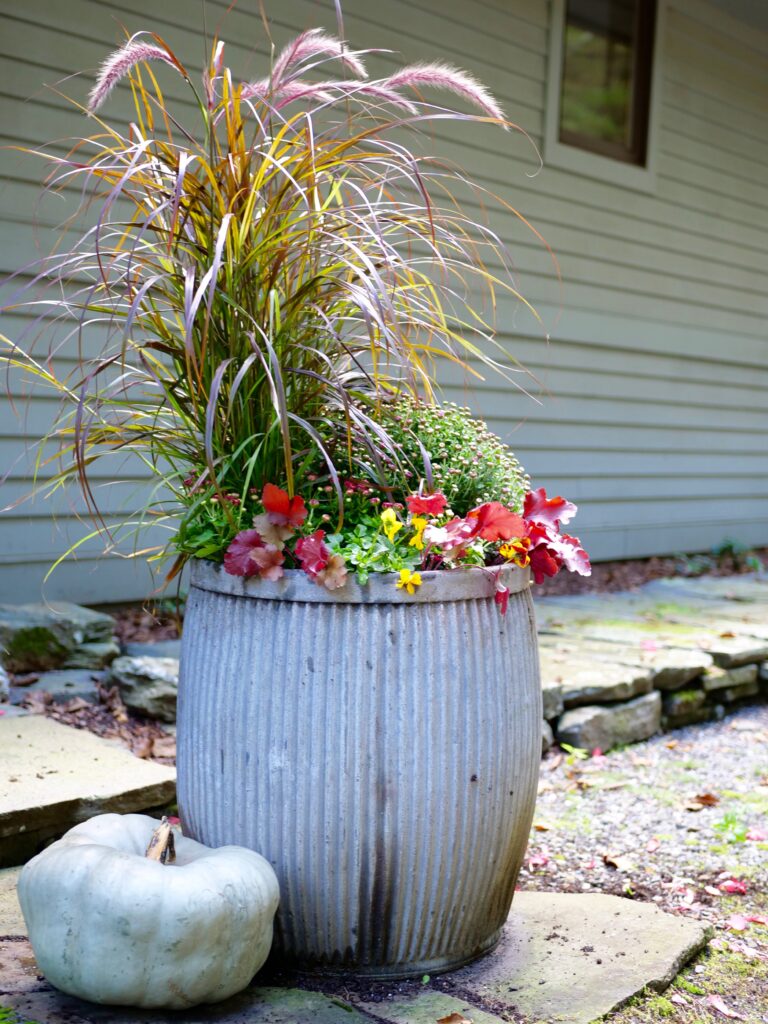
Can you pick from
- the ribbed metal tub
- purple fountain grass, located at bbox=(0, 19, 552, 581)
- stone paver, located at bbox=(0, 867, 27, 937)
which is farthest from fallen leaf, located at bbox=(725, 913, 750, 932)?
stone paver, located at bbox=(0, 867, 27, 937)

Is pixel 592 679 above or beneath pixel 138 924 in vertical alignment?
above

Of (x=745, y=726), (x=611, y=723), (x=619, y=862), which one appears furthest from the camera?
(x=745, y=726)

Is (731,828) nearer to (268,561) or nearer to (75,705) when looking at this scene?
(268,561)

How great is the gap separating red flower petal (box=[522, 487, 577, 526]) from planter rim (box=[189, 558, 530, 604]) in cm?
20

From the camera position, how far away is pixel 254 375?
1.90 m

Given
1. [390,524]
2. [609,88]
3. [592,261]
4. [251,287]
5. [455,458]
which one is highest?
[609,88]

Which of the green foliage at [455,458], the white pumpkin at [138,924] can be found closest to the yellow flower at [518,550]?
the green foliage at [455,458]

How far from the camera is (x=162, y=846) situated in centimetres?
167

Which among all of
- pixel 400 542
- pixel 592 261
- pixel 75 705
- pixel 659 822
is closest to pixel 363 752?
pixel 400 542

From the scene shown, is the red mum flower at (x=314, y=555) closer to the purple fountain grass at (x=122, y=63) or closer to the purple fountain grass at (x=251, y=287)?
the purple fountain grass at (x=251, y=287)

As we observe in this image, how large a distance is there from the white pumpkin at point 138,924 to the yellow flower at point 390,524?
1.94ft

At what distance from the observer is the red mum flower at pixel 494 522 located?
1836 mm

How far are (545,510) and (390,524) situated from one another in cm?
35

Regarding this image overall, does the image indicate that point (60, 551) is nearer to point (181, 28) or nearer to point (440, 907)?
point (181, 28)
